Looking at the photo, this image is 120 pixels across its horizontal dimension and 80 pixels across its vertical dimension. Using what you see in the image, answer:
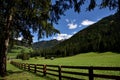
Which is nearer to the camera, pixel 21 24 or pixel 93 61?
pixel 21 24

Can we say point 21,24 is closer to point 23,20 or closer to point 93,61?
point 23,20

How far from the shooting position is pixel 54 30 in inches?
883

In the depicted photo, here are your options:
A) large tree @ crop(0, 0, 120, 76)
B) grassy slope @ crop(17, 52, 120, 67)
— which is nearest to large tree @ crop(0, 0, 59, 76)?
large tree @ crop(0, 0, 120, 76)

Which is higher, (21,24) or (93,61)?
(21,24)

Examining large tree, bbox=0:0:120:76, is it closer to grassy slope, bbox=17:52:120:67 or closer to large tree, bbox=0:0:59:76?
large tree, bbox=0:0:59:76

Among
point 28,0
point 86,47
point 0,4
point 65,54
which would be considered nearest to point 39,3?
point 28,0

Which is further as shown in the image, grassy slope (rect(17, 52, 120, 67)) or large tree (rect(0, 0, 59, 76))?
grassy slope (rect(17, 52, 120, 67))

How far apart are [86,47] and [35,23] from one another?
135328mm

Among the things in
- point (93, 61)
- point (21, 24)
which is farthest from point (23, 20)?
point (93, 61)

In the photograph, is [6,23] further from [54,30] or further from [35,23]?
[54,30]

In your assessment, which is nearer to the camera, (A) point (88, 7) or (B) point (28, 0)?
(A) point (88, 7)

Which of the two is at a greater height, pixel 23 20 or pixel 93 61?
pixel 23 20

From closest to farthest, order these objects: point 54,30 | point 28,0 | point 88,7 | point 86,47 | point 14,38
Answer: point 88,7, point 28,0, point 54,30, point 14,38, point 86,47

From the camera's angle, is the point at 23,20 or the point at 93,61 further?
the point at 93,61
